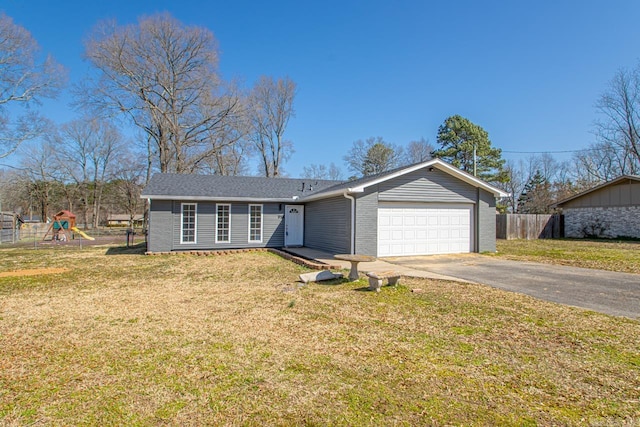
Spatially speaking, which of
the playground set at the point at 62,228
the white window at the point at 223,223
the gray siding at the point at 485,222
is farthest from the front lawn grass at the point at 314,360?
the playground set at the point at 62,228

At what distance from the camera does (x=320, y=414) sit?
258cm

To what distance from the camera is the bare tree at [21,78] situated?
67.3 feet

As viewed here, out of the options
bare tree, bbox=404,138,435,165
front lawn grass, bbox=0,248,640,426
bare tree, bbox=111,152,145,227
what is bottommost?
front lawn grass, bbox=0,248,640,426

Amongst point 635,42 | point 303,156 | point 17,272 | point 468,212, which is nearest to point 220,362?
point 17,272

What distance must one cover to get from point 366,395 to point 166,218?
43.5 feet

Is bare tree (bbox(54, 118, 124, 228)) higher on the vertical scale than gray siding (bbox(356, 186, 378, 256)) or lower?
higher

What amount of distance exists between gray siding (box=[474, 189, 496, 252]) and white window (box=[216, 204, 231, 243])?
414 inches

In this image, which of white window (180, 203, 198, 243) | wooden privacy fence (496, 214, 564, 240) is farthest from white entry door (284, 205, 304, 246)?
wooden privacy fence (496, 214, 564, 240)

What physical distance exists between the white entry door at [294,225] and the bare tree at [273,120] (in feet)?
58.0

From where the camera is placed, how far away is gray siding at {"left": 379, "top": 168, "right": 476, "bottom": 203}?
1173 centimetres

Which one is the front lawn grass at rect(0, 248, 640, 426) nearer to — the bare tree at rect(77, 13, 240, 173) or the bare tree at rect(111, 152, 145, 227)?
the bare tree at rect(77, 13, 240, 173)

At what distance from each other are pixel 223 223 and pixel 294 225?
3.31 m

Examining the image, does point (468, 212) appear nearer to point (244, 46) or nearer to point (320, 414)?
point (320, 414)

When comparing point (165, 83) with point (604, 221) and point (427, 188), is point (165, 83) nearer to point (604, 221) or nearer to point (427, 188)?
point (427, 188)
